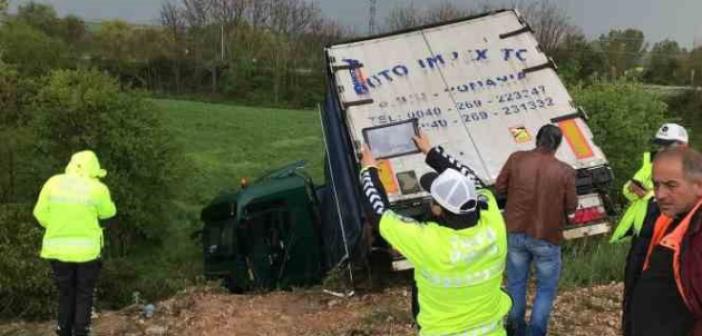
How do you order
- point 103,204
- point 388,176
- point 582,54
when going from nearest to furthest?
point 103,204 → point 388,176 → point 582,54

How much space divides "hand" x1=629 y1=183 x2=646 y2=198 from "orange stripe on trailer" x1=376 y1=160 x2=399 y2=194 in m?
2.73

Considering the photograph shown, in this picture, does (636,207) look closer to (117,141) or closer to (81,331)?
(81,331)

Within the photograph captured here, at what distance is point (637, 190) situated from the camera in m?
4.92

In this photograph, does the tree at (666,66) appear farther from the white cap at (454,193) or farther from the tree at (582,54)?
the white cap at (454,193)

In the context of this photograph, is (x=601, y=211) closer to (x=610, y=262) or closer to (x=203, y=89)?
(x=610, y=262)

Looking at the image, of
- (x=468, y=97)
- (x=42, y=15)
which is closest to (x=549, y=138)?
(x=468, y=97)

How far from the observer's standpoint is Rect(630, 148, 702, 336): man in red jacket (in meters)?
2.46

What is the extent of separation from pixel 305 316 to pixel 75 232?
2277 mm

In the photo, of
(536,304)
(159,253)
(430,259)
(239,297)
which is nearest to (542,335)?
(536,304)

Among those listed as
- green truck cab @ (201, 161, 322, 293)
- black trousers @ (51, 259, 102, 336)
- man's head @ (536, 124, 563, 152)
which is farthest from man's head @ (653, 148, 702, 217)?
green truck cab @ (201, 161, 322, 293)

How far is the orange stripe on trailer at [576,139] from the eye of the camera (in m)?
7.65

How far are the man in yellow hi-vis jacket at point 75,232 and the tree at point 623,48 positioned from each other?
110 feet

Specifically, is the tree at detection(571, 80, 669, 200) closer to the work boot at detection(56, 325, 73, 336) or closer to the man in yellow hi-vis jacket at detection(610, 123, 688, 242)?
the man in yellow hi-vis jacket at detection(610, 123, 688, 242)

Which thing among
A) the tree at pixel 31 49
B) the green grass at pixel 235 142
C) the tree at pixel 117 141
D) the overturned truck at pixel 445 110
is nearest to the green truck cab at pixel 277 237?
the overturned truck at pixel 445 110
